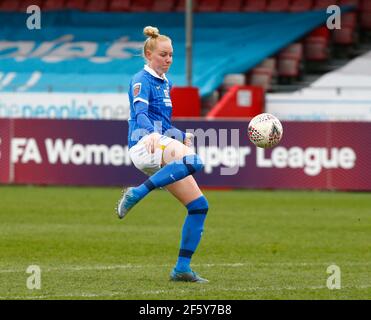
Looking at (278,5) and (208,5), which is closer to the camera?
(278,5)

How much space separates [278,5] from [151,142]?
22.5 m

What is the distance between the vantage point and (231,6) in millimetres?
31766

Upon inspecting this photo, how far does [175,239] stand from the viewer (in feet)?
43.9

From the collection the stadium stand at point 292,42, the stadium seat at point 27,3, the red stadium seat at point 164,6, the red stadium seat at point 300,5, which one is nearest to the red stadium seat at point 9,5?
the stadium seat at point 27,3

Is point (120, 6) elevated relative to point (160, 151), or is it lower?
lower

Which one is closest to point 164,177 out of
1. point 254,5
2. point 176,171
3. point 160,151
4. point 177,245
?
point 176,171

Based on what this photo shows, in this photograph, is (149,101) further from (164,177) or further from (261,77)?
(261,77)

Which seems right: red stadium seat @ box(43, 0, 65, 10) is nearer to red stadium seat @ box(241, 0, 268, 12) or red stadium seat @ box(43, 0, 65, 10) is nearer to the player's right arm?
red stadium seat @ box(241, 0, 268, 12)

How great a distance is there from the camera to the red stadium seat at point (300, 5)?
30.6m

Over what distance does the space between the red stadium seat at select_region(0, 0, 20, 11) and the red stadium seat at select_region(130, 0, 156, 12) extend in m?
3.37
